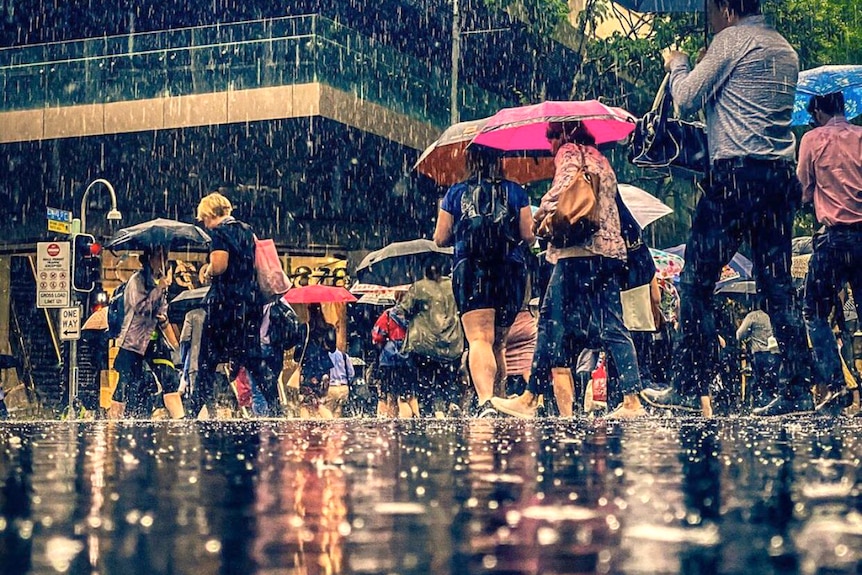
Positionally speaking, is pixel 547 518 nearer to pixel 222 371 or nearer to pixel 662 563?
pixel 662 563

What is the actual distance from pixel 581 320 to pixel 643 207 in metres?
8.44

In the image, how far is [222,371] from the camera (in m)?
15.8

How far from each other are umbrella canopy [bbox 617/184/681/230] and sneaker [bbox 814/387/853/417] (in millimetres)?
7661

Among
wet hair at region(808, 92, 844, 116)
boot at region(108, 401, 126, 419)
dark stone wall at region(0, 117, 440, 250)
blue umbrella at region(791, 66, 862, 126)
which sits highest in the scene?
dark stone wall at region(0, 117, 440, 250)

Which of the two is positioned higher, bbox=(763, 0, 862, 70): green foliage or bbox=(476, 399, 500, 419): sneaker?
bbox=(763, 0, 862, 70): green foliage

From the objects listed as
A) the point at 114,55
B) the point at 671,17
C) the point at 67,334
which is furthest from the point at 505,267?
the point at 114,55

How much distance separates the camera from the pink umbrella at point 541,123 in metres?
11.1

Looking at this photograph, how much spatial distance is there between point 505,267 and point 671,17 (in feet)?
57.4

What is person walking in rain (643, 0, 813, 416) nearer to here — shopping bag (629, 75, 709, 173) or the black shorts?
shopping bag (629, 75, 709, 173)

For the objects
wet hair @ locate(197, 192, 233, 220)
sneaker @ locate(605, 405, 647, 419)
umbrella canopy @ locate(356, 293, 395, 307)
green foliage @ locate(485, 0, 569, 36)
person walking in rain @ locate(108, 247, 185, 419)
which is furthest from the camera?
green foliage @ locate(485, 0, 569, 36)

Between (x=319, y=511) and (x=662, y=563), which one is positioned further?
(x=319, y=511)

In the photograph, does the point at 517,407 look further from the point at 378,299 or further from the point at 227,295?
the point at 378,299

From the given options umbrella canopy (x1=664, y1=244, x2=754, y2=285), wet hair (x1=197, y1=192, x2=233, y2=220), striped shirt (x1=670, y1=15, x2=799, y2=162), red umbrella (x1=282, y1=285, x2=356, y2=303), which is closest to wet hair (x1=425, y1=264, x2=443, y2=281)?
wet hair (x1=197, y1=192, x2=233, y2=220)

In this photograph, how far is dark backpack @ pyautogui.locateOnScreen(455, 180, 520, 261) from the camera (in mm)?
9000
